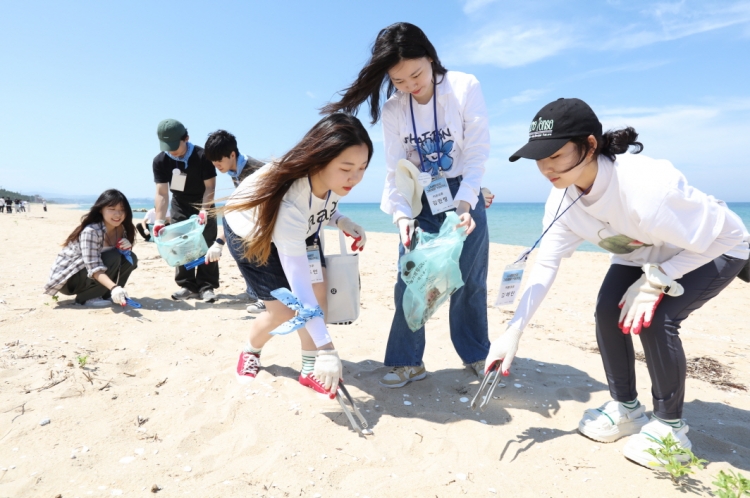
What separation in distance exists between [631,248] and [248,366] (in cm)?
213

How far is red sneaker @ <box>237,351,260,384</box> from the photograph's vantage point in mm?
2768

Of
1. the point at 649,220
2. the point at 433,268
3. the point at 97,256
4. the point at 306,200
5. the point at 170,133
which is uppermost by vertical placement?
the point at 170,133

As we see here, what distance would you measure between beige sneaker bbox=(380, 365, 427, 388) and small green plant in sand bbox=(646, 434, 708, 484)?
1270mm

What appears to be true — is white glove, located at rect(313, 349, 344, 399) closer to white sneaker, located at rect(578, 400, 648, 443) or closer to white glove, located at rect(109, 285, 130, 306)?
white sneaker, located at rect(578, 400, 648, 443)

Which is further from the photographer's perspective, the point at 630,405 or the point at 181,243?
the point at 181,243

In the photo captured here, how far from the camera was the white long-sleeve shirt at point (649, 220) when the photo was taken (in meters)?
1.90

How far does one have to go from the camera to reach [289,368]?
3.01 metres

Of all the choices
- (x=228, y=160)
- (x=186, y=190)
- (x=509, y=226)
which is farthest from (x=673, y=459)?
(x=509, y=226)

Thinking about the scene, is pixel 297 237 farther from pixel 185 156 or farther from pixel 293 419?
pixel 185 156

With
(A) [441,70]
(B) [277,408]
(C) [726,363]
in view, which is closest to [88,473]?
(B) [277,408]

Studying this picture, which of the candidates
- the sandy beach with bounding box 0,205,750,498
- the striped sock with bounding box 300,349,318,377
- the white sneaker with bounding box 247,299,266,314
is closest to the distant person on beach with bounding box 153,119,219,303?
the white sneaker with bounding box 247,299,266,314

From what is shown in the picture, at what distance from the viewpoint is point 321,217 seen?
2.67m

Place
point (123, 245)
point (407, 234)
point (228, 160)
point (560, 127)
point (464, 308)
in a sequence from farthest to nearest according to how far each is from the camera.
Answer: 1. point (123, 245)
2. point (228, 160)
3. point (464, 308)
4. point (407, 234)
5. point (560, 127)

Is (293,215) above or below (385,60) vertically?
below
